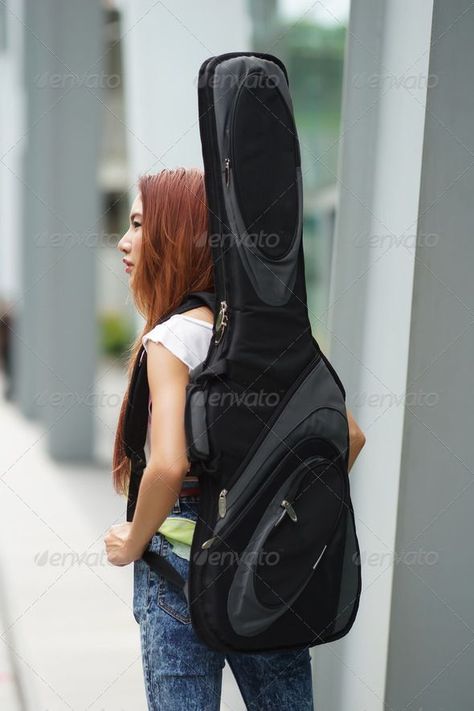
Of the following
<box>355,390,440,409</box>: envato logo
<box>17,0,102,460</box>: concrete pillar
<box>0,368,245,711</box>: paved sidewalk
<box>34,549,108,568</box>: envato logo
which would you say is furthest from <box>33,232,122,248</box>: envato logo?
<box>355,390,440,409</box>: envato logo

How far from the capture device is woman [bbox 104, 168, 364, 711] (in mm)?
1775

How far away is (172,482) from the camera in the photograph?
5.66 feet

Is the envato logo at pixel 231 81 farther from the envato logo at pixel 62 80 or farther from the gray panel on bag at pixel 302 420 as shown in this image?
the envato logo at pixel 62 80

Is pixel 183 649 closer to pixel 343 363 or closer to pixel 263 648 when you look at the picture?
pixel 263 648

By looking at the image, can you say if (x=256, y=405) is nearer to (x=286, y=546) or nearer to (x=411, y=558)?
(x=286, y=546)

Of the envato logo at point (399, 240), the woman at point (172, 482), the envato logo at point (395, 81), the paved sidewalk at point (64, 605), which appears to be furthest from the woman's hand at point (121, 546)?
the paved sidewalk at point (64, 605)

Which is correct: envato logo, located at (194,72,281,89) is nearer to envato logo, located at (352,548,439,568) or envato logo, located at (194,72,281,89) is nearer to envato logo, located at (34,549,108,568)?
envato logo, located at (352,548,439,568)

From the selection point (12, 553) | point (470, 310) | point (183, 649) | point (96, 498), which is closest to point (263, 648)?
point (183, 649)

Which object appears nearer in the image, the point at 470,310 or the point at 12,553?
the point at 470,310

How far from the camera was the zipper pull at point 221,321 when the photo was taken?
5.85ft

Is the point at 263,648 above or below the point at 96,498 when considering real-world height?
above

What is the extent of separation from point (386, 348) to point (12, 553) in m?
3.89

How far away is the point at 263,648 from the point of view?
1.84 metres

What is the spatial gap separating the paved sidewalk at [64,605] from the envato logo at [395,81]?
220cm
